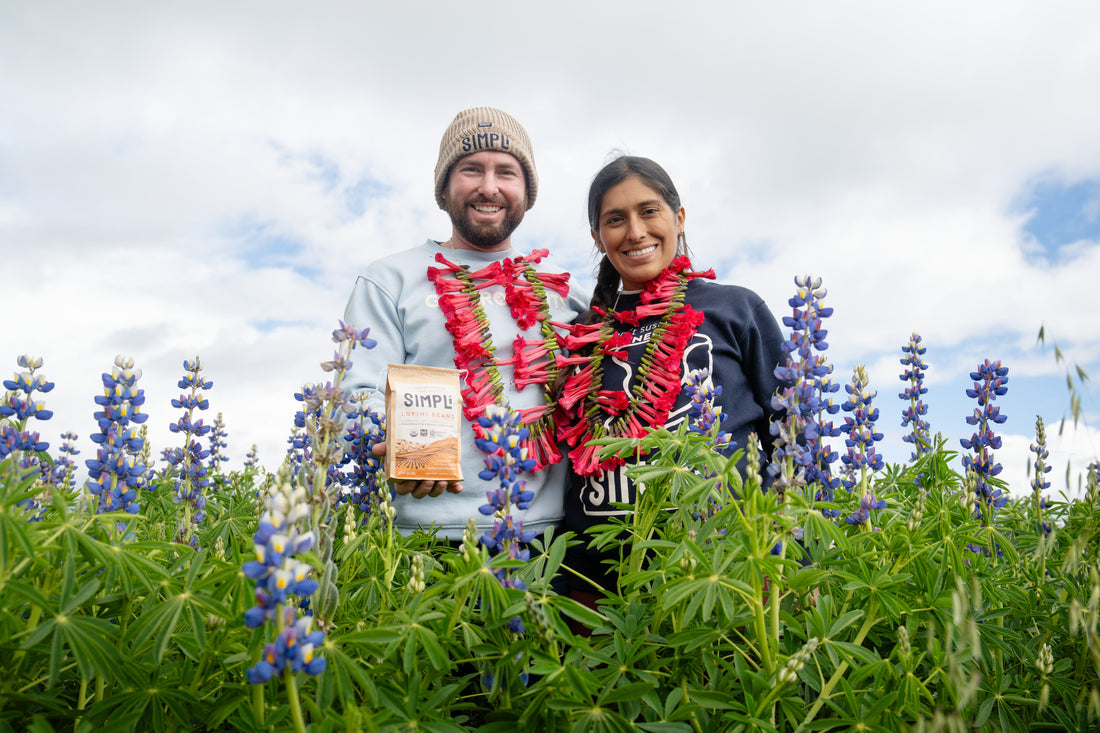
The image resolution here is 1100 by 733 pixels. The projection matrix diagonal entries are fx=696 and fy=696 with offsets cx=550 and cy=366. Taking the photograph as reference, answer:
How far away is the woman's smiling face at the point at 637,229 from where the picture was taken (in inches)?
140

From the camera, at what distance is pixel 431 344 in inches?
150

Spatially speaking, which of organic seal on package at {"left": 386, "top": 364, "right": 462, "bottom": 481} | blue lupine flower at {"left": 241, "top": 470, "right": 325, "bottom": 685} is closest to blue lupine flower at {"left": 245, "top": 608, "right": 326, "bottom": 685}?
blue lupine flower at {"left": 241, "top": 470, "right": 325, "bottom": 685}

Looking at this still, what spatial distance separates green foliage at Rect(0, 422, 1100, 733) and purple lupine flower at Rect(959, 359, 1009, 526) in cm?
90

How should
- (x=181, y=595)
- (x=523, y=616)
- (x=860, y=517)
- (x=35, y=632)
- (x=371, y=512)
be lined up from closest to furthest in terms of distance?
(x=35, y=632), (x=181, y=595), (x=523, y=616), (x=860, y=517), (x=371, y=512)

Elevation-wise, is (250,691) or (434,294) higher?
(434,294)

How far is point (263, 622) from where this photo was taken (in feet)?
4.25

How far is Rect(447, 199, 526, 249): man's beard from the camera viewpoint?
419 centimetres

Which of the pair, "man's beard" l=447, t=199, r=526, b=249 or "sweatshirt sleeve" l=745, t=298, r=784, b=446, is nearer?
"sweatshirt sleeve" l=745, t=298, r=784, b=446

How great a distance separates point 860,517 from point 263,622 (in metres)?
2.03

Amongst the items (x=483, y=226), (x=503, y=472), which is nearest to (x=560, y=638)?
(x=503, y=472)

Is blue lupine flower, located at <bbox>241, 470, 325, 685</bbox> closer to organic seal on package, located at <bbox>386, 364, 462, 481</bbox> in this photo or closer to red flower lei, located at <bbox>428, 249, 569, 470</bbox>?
organic seal on package, located at <bbox>386, 364, 462, 481</bbox>

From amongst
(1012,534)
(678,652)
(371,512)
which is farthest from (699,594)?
(1012,534)

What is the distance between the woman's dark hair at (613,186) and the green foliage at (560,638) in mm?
1796

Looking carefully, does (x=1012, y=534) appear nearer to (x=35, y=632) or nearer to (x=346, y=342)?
(x=346, y=342)
